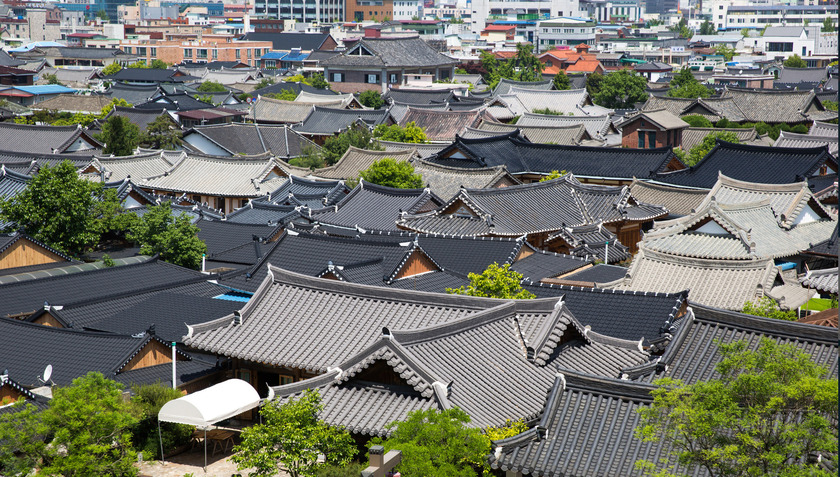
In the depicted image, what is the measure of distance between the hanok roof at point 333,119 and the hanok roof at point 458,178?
85.3 feet

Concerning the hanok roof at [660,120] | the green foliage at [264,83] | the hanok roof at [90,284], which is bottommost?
the hanok roof at [90,284]

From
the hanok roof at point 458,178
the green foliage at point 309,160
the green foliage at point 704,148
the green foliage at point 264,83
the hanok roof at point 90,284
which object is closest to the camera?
the hanok roof at point 90,284

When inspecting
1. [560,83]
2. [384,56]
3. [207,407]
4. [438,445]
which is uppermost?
[384,56]

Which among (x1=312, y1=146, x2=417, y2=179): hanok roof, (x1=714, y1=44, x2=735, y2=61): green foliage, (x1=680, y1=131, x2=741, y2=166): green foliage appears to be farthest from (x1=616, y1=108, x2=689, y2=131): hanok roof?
(x1=714, y1=44, x2=735, y2=61): green foliage

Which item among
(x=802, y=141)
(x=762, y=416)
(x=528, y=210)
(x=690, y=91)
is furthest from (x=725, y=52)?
(x=762, y=416)

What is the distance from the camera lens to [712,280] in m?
25.9

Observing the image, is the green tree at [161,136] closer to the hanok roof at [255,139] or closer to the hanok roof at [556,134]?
the hanok roof at [255,139]

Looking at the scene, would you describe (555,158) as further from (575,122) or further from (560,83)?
(560,83)

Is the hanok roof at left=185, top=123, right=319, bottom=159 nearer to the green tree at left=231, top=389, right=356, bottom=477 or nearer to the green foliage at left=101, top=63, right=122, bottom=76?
the green tree at left=231, top=389, right=356, bottom=477

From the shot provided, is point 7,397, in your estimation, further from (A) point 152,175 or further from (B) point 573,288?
(A) point 152,175

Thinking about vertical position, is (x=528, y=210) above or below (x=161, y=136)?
below

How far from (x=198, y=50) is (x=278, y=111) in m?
74.3

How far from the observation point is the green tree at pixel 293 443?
1370cm

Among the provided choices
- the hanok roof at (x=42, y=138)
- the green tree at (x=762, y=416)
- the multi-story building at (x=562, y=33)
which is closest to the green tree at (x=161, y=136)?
the hanok roof at (x=42, y=138)
